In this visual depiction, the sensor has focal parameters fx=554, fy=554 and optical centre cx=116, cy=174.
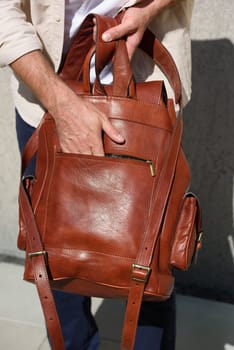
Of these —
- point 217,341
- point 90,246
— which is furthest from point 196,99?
point 90,246

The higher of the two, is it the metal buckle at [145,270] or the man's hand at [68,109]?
the man's hand at [68,109]

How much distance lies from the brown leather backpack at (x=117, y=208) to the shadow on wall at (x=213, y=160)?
97 cm

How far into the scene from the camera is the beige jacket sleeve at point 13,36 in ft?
4.28

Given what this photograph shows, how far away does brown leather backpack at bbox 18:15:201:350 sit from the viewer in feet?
4.21

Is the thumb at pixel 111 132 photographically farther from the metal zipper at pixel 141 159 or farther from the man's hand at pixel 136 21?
the man's hand at pixel 136 21

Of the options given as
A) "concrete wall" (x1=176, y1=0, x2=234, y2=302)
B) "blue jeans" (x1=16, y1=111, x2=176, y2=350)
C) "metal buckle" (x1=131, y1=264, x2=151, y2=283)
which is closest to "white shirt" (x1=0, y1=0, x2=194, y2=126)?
"blue jeans" (x1=16, y1=111, x2=176, y2=350)

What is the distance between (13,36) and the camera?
130cm

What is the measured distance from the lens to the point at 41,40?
1.45 metres

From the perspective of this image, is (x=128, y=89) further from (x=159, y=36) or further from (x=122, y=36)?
(x=159, y=36)

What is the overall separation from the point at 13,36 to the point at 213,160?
1302 mm

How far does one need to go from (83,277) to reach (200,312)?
4.28 feet

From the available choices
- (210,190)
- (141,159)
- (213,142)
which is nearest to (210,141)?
(213,142)

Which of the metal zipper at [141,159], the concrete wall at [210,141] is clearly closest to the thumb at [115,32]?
the metal zipper at [141,159]

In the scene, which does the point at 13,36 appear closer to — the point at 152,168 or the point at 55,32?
the point at 55,32
